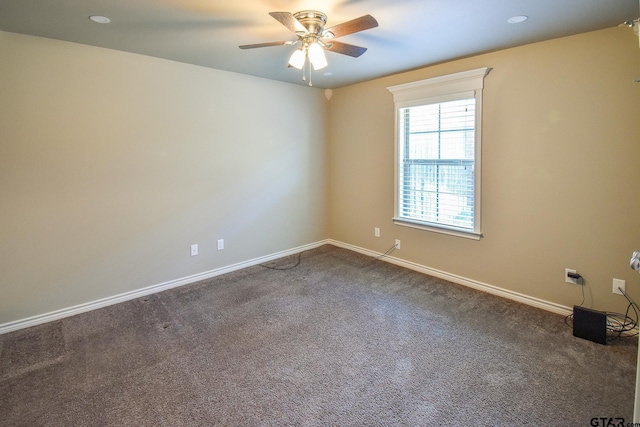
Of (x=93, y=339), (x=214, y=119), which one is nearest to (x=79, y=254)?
(x=93, y=339)

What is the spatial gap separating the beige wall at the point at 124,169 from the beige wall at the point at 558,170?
211cm

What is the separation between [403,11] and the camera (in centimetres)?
221

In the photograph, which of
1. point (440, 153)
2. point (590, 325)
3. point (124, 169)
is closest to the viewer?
point (590, 325)

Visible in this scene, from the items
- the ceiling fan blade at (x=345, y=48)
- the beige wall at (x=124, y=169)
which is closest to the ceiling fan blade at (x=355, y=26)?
the ceiling fan blade at (x=345, y=48)

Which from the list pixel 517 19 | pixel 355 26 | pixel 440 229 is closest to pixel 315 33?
pixel 355 26

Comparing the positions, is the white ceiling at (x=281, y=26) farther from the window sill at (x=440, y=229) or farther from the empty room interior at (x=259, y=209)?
the window sill at (x=440, y=229)

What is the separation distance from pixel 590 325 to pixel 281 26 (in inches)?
128

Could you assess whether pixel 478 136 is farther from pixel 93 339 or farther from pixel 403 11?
pixel 93 339

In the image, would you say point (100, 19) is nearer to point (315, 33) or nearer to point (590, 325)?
point (315, 33)

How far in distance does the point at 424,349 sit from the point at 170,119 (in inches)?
126

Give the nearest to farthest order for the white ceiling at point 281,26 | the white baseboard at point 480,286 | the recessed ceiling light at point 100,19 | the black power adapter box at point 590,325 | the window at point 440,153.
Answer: the white ceiling at point 281,26, the recessed ceiling light at point 100,19, the black power adapter box at point 590,325, the white baseboard at point 480,286, the window at point 440,153

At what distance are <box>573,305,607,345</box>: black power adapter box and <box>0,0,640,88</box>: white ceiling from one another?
2127 mm

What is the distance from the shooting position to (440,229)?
3691 millimetres

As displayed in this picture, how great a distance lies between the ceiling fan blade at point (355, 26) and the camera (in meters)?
1.87
